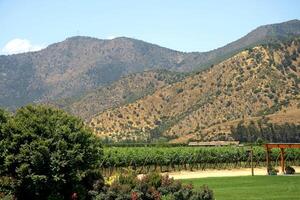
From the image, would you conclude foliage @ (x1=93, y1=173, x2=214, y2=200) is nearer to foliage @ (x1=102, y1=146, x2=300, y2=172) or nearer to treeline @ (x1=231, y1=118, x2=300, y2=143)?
foliage @ (x1=102, y1=146, x2=300, y2=172)

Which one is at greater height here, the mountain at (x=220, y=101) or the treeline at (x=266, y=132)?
the mountain at (x=220, y=101)

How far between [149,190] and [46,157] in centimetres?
475

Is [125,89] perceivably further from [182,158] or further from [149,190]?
[149,190]

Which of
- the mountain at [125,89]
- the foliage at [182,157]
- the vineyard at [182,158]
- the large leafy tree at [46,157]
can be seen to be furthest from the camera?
the mountain at [125,89]

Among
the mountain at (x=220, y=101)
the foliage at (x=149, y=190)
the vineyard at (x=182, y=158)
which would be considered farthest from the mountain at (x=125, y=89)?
the foliage at (x=149, y=190)

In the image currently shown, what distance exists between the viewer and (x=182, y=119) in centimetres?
13138

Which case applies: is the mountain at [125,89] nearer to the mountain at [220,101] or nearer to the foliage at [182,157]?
the mountain at [220,101]

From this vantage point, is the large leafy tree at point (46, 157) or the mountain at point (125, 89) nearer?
the large leafy tree at point (46, 157)

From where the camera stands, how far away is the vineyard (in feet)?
206

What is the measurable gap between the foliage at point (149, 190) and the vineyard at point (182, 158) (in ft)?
127

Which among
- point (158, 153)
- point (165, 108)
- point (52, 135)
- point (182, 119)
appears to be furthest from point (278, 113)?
point (52, 135)

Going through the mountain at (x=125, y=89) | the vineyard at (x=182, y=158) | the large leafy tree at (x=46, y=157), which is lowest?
Answer: the vineyard at (x=182, y=158)

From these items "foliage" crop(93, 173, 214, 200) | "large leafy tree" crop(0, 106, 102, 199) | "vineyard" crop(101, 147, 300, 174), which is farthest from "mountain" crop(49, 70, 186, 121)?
"foliage" crop(93, 173, 214, 200)

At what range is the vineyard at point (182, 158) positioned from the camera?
206ft
